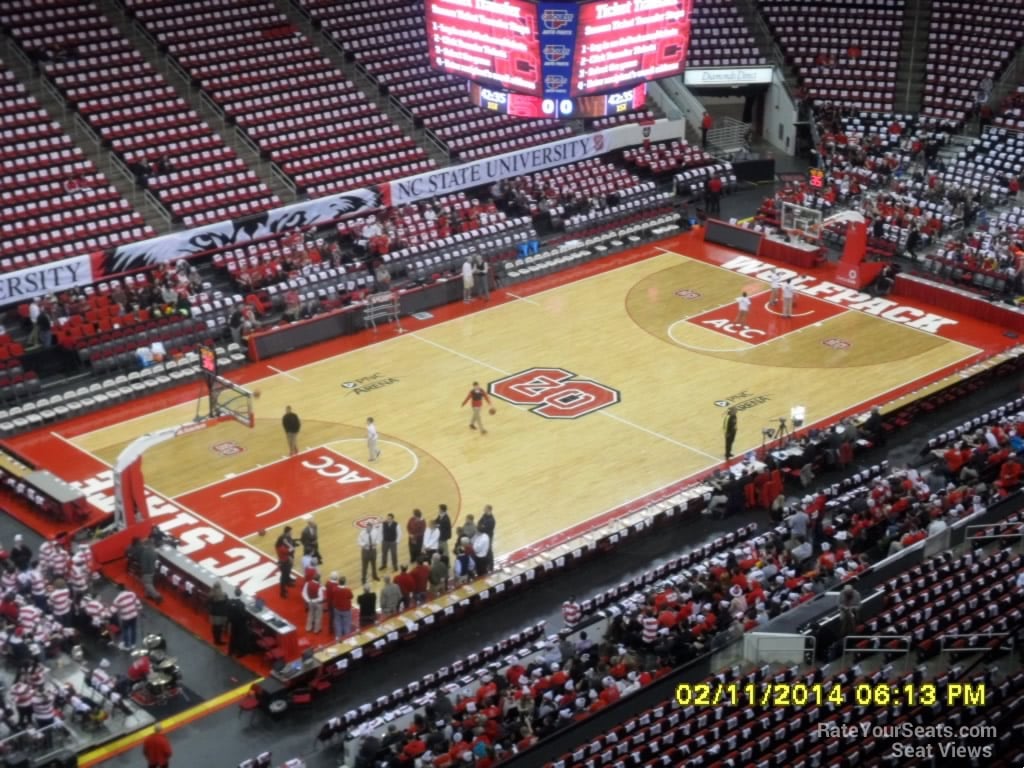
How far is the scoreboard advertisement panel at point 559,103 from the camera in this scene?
140 feet

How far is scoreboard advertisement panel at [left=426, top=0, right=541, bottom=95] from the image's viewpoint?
41.7 m

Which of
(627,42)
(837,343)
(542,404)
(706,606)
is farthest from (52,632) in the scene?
(837,343)

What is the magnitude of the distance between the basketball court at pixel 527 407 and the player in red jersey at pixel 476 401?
308 mm

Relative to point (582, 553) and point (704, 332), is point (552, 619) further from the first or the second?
point (704, 332)

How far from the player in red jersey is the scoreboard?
8820 millimetres

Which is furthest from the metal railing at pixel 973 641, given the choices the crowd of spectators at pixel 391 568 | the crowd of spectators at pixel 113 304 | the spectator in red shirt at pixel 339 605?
the crowd of spectators at pixel 113 304

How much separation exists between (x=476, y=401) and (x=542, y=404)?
2741 mm

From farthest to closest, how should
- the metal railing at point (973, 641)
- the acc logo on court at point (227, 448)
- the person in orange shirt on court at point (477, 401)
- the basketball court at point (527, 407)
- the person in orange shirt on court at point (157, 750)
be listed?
1. the person in orange shirt on court at point (477, 401)
2. the acc logo on court at point (227, 448)
3. the basketball court at point (527, 407)
4. the metal railing at point (973, 641)
5. the person in orange shirt on court at point (157, 750)

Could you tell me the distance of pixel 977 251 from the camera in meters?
48.2

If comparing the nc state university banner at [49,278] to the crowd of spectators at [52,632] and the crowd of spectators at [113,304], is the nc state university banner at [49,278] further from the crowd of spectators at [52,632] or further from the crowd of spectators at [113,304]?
the crowd of spectators at [52,632]

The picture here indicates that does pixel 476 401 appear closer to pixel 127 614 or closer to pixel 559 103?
pixel 559 103

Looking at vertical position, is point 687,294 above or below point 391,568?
above

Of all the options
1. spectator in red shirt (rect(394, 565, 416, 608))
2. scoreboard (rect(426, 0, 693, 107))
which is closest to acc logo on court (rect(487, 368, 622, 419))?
scoreboard (rect(426, 0, 693, 107))

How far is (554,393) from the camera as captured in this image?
4072cm
